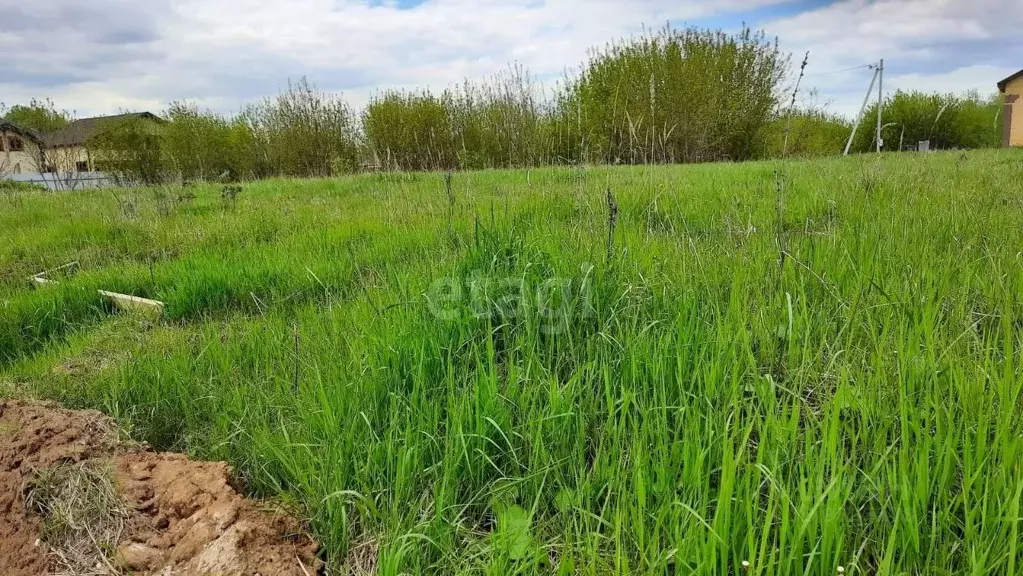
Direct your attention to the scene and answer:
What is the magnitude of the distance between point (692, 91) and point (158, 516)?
20.4 meters

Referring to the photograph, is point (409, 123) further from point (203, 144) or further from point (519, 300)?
point (519, 300)

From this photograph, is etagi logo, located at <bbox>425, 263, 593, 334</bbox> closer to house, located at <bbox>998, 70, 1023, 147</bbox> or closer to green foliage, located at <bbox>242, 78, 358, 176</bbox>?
green foliage, located at <bbox>242, 78, 358, 176</bbox>

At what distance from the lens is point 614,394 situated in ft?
6.14

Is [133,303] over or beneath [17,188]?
beneath

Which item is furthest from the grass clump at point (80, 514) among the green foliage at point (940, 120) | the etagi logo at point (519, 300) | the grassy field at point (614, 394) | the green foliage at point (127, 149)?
the green foliage at point (940, 120)

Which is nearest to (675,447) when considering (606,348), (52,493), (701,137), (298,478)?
(606,348)

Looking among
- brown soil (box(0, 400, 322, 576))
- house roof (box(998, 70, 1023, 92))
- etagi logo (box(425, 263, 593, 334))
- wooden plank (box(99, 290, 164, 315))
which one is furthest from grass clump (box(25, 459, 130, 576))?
house roof (box(998, 70, 1023, 92))

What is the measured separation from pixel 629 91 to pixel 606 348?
20.0 metres

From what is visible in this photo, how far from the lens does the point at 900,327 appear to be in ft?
6.12

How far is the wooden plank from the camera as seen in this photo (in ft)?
12.5

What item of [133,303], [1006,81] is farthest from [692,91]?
[1006,81]

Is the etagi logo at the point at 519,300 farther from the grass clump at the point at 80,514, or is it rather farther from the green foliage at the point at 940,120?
the green foliage at the point at 940,120

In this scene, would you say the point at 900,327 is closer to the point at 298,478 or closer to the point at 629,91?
the point at 298,478

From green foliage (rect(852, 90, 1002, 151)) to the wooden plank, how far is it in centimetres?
3567
